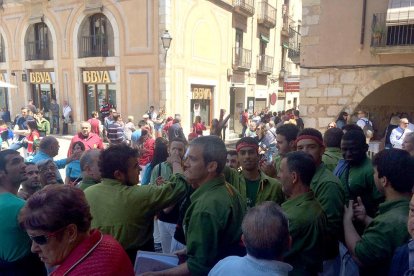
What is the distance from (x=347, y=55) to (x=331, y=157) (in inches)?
222

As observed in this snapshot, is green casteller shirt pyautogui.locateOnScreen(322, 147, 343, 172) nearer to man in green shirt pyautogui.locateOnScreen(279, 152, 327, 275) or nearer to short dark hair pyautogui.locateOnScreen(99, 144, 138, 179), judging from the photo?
man in green shirt pyautogui.locateOnScreen(279, 152, 327, 275)

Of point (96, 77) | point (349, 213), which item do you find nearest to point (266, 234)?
point (349, 213)

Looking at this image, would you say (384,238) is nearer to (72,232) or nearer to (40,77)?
(72,232)

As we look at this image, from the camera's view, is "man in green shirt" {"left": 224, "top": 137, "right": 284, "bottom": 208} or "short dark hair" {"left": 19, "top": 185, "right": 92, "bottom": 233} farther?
"man in green shirt" {"left": 224, "top": 137, "right": 284, "bottom": 208}

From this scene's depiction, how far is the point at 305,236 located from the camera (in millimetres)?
2010

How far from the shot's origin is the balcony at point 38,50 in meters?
17.6

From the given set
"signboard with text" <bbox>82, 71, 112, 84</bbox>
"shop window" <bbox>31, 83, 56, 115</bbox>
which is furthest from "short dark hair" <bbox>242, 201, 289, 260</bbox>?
"shop window" <bbox>31, 83, 56, 115</bbox>

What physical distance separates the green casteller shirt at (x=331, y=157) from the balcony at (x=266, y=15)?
716 inches

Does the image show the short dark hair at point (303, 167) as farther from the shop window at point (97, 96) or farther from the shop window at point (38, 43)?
the shop window at point (38, 43)

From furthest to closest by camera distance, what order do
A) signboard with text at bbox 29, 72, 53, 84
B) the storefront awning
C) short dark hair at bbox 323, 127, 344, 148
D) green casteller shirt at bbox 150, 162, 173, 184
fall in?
signboard with text at bbox 29, 72, 53, 84 → the storefront awning → short dark hair at bbox 323, 127, 344, 148 → green casteller shirt at bbox 150, 162, 173, 184

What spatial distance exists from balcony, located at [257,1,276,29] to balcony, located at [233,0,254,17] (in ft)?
4.71

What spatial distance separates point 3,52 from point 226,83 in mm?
13229

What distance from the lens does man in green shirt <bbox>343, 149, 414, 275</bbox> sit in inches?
74.4

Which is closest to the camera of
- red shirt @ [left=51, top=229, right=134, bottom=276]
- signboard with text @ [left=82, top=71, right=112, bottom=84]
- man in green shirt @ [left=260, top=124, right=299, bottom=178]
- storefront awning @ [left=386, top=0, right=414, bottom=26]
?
red shirt @ [left=51, top=229, right=134, bottom=276]
